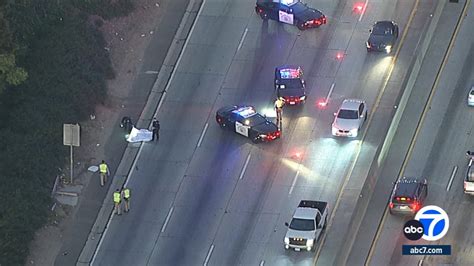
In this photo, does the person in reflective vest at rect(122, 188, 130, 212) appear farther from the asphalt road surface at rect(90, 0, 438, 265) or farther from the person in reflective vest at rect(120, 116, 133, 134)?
the person in reflective vest at rect(120, 116, 133, 134)

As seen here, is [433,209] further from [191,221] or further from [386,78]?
[386,78]

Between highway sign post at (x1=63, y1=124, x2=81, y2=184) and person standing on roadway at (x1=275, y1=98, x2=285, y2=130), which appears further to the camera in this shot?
person standing on roadway at (x1=275, y1=98, x2=285, y2=130)

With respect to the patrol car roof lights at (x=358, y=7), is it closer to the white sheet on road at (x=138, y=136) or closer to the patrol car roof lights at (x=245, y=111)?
the patrol car roof lights at (x=245, y=111)

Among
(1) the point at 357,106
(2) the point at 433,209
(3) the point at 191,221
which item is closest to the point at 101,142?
(3) the point at 191,221

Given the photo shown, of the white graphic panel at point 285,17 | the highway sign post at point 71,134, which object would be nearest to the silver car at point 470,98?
the white graphic panel at point 285,17

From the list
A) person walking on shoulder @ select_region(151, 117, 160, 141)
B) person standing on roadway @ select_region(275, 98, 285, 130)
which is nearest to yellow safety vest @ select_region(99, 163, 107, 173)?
person walking on shoulder @ select_region(151, 117, 160, 141)

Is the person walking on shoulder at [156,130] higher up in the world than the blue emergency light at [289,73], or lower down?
lower down
